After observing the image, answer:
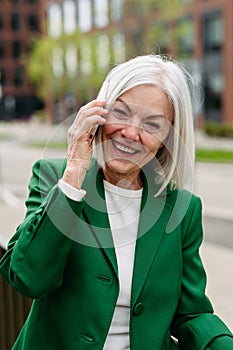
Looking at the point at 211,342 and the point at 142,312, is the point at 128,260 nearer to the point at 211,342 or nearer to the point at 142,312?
the point at 142,312

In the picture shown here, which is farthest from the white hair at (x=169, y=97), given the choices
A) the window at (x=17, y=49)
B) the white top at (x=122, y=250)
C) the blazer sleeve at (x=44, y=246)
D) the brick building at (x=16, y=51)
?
the window at (x=17, y=49)

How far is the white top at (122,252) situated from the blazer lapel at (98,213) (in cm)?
2

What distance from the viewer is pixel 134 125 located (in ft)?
5.59

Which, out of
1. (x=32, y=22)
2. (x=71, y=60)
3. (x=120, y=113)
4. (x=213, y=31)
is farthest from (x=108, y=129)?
(x=32, y=22)

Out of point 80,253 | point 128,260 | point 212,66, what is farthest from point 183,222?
point 212,66

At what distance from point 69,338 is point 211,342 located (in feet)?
1.40

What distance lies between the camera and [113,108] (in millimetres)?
1708

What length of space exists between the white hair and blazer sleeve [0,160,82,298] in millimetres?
233

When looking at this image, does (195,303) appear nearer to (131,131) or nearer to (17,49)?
(131,131)

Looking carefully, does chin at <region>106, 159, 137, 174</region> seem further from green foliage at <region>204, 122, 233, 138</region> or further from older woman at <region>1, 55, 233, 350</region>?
green foliage at <region>204, 122, 233, 138</region>

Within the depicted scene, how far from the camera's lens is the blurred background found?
200 inches

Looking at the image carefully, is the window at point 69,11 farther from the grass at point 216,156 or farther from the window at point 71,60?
the grass at point 216,156

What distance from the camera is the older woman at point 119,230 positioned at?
63.7 inches

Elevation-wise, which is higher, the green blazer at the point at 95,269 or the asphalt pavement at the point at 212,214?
the green blazer at the point at 95,269
